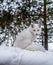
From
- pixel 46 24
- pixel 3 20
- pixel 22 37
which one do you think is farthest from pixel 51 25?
pixel 22 37

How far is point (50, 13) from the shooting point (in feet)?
12.0

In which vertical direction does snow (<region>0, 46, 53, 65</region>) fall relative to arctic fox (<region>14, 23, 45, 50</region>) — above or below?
above

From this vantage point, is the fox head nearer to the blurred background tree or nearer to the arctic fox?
the arctic fox

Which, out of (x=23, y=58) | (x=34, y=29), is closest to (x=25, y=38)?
(x=34, y=29)

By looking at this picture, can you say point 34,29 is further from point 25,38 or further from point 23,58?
point 23,58

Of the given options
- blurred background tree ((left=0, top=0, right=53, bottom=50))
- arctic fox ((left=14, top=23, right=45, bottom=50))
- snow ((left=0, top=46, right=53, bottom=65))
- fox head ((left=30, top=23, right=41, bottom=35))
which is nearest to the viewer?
snow ((left=0, top=46, right=53, bottom=65))

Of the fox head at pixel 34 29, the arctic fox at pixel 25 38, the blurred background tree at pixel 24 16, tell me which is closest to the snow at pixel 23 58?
the arctic fox at pixel 25 38

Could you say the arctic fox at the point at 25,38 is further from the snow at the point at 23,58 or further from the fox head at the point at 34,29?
the snow at the point at 23,58

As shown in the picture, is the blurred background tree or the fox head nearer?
the fox head

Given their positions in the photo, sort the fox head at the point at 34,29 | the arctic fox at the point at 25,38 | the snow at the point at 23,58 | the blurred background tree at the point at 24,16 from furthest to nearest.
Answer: the blurred background tree at the point at 24,16 → the fox head at the point at 34,29 → the arctic fox at the point at 25,38 → the snow at the point at 23,58

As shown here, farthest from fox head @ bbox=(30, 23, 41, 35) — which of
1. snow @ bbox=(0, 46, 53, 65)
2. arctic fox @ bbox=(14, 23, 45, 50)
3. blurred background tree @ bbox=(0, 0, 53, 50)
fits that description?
snow @ bbox=(0, 46, 53, 65)

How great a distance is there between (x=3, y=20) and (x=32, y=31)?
36.6 inches

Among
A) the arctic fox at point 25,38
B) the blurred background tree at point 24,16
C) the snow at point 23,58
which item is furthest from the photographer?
the blurred background tree at point 24,16

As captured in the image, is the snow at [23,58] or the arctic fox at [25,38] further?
the arctic fox at [25,38]
